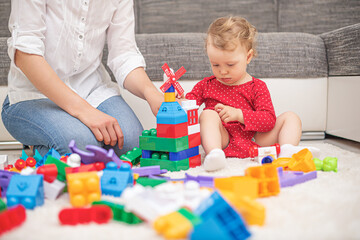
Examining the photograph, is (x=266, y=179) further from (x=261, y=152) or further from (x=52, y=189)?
(x=52, y=189)

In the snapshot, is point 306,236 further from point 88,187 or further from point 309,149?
point 309,149

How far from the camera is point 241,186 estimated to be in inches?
28.3

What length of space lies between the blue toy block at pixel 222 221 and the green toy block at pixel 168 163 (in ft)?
1.28

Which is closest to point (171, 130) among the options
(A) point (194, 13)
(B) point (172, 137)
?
(B) point (172, 137)

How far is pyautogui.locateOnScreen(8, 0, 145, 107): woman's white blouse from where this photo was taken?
1.07 metres

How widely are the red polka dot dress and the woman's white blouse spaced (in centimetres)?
27

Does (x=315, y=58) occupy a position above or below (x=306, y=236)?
above

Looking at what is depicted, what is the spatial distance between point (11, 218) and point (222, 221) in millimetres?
358

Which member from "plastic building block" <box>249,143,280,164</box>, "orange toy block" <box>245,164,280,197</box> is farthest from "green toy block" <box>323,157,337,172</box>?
"orange toy block" <box>245,164,280,197</box>

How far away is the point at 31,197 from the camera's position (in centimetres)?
71

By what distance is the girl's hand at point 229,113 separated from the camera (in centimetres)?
115

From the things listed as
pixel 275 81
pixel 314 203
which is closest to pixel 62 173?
pixel 314 203

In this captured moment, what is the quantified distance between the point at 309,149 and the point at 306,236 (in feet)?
1.76

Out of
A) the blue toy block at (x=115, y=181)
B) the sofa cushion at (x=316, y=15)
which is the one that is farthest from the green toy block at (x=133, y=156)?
the sofa cushion at (x=316, y=15)
